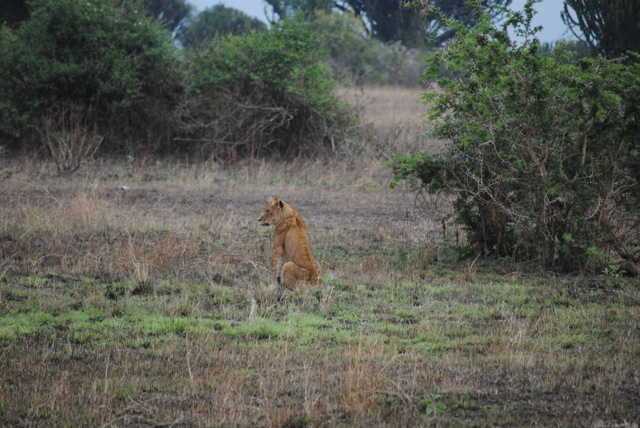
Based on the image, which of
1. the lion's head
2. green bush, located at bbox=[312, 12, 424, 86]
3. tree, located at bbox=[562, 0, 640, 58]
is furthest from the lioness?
green bush, located at bbox=[312, 12, 424, 86]

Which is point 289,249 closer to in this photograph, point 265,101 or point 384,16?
point 265,101

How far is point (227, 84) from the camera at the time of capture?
24719 mm

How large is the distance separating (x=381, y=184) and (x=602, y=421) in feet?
49.9

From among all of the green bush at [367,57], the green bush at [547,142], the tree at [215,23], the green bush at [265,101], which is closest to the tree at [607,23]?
the green bush at [265,101]

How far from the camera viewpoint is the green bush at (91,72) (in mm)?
23500

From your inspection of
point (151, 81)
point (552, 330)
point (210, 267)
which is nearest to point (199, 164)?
point (151, 81)

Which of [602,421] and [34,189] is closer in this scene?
[602,421]

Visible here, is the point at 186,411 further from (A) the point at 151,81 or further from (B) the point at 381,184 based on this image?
(A) the point at 151,81

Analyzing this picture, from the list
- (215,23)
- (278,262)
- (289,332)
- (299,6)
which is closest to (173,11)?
(215,23)

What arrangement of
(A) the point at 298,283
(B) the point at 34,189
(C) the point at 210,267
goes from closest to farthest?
1. (A) the point at 298,283
2. (C) the point at 210,267
3. (B) the point at 34,189

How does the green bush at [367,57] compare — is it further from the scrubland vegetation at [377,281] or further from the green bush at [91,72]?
the scrubland vegetation at [377,281]

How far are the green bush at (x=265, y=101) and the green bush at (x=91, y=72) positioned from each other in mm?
1197

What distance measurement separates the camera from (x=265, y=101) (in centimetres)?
2462

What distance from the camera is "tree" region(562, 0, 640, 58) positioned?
26.8 meters
